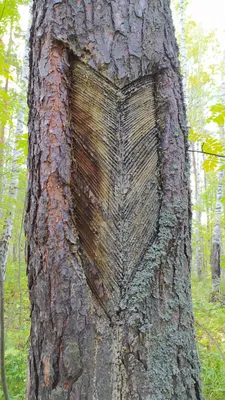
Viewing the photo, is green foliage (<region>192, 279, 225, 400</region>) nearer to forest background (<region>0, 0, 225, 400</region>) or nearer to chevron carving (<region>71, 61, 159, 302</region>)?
forest background (<region>0, 0, 225, 400</region>)

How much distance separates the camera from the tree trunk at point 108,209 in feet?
2.83

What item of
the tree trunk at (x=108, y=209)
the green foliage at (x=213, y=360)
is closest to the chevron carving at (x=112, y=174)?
the tree trunk at (x=108, y=209)

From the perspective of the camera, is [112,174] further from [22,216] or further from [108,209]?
[22,216]

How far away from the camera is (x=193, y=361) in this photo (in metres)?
0.96

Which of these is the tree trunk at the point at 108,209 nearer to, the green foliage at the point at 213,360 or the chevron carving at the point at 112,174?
the chevron carving at the point at 112,174

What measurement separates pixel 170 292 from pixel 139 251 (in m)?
0.16

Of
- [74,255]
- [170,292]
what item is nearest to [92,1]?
[74,255]

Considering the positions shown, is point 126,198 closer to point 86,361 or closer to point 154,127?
point 154,127

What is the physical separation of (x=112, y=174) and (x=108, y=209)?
0.38 feet

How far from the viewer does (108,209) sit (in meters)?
0.96

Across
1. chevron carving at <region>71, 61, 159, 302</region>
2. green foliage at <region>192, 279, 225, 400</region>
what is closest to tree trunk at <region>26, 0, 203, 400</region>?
chevron carving at <region>71, 61, 159, 302</region>

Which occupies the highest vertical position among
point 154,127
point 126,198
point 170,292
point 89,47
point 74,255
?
point 89,47

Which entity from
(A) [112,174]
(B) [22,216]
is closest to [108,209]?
(A) [112,174]

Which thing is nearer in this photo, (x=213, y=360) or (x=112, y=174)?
(x=112, y=174)
